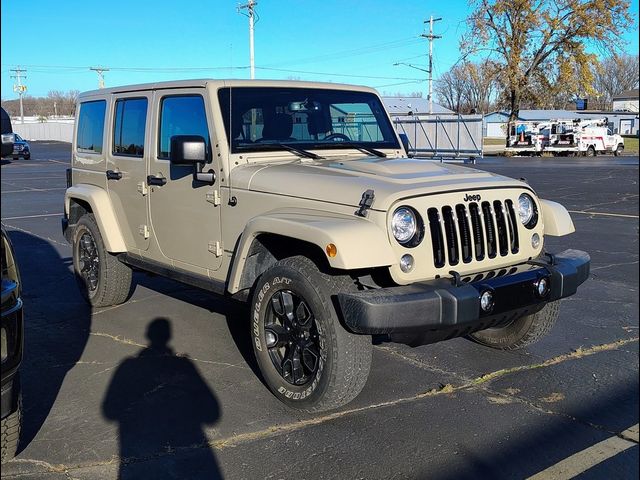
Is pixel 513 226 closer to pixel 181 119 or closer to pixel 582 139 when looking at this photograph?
pixel 181 119

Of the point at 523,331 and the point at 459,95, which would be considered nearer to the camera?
the point at 523,331

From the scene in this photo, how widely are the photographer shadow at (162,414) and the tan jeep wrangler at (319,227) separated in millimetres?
552

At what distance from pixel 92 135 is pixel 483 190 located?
4.07 metres

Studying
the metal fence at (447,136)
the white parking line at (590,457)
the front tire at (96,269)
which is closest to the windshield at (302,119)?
the front tire at (96,269)

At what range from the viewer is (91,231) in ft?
20.4

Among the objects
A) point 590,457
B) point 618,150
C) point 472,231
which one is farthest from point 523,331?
point 618,150

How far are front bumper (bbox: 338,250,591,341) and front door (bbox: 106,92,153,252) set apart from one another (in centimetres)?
265

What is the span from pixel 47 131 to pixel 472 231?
8683 cm

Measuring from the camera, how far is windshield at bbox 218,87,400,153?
15.6 ft

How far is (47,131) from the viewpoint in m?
82.2

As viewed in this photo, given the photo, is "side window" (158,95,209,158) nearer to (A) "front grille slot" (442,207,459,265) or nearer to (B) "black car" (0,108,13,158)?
(A) "front grille slot" (442,207,459,265)

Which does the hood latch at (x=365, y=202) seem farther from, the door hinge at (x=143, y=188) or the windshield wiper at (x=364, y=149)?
the door hinge at (x=143, y=188)

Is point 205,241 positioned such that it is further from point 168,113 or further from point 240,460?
point 240,460

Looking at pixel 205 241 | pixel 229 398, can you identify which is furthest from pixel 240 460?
pixel 205 241
